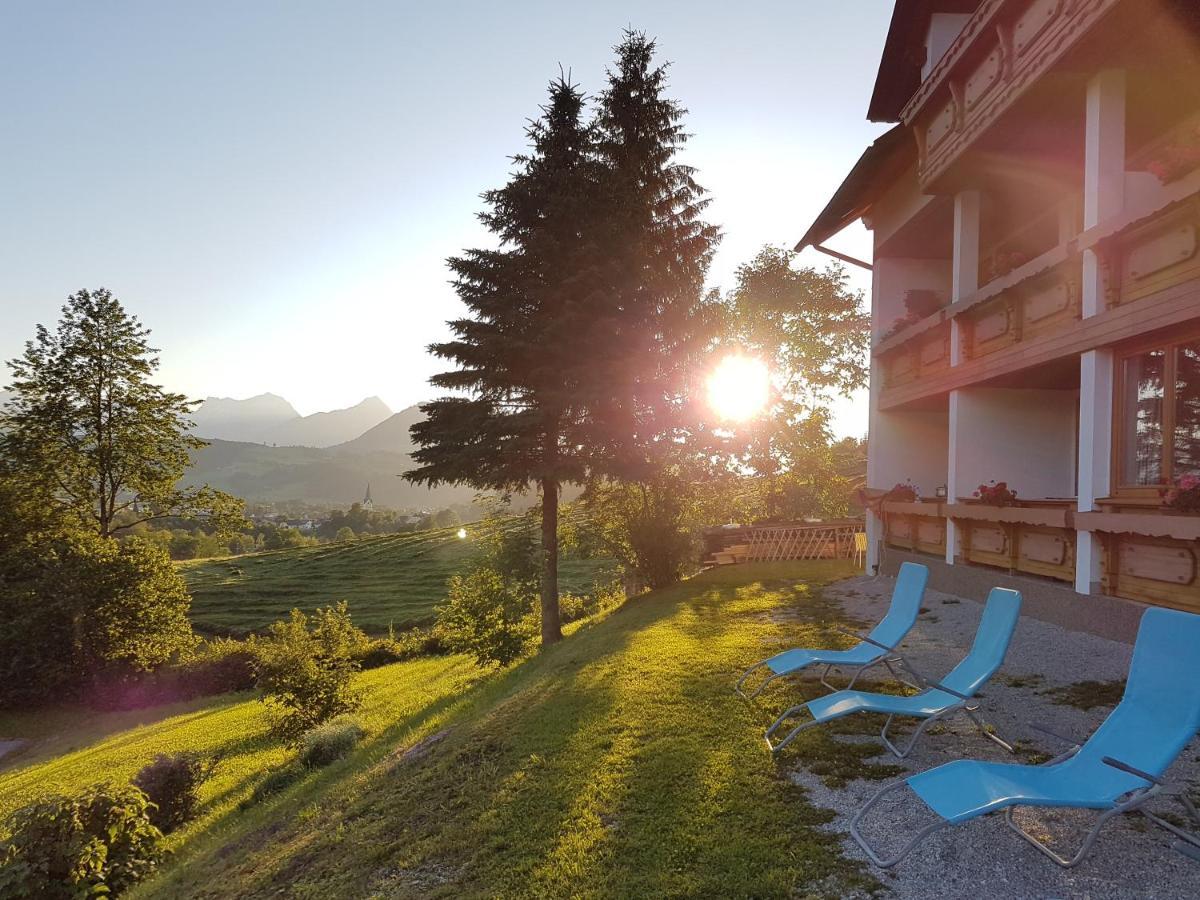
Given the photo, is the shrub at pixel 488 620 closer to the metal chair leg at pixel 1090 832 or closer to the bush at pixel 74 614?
the metal chair leg at pixel 1090 832

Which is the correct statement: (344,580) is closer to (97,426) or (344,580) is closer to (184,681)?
(184,681)

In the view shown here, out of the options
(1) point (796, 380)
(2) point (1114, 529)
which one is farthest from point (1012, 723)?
(1) point (796, 380)

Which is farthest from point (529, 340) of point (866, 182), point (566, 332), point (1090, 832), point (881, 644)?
point (1090, 832)

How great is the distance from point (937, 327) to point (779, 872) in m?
10.1

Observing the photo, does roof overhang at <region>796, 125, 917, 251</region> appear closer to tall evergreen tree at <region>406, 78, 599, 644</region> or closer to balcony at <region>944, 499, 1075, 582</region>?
tall evergreen tree at <region>406, 78, 599, 644</region>

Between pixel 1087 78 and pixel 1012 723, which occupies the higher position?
pixel 1087 78

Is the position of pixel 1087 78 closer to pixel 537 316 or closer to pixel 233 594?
pixel 537 316

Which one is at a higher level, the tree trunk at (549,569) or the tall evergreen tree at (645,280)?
the tall evergreen tree at (645,280)

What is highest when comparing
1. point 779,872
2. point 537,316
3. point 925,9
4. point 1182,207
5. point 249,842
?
point 925,9

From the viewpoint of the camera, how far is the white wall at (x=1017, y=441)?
10.5m

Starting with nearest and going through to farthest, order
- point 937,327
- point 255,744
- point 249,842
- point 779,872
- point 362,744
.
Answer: point 779,872 → point 249,842 → point 362,744 → point 937,327 → point 255,744

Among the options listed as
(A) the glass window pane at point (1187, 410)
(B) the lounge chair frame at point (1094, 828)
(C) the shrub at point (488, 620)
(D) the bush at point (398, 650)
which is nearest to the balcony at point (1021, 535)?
(A) the glass window pane at point (1187, 410)

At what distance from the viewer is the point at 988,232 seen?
1223 centimetres

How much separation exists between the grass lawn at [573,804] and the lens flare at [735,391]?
29.1ft
